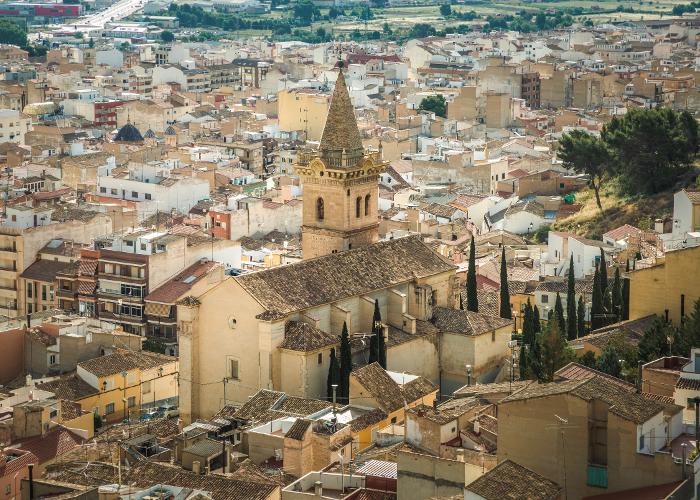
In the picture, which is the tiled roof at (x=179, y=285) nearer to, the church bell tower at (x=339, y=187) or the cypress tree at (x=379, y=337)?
the church bell tower at (x=339, y=187)

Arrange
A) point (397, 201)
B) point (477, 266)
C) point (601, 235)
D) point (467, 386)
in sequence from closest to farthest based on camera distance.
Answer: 1. point (467, 386)
2. point (477, 266)
3. point (601, 235)
4. point (397, 201)

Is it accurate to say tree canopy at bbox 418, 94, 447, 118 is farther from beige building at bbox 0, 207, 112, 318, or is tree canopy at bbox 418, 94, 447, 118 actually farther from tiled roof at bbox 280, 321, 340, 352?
tiled roof at bbox 280, 321, 340, 352

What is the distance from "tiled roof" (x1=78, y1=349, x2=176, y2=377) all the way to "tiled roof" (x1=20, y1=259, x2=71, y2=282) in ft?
36.8

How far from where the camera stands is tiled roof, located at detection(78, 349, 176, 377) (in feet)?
158

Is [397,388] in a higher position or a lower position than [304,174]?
lower

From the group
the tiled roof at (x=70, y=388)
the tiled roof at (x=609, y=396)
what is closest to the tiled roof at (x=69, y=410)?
the tiled roof at (x=70, y=388)

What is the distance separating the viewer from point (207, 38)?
617 ft

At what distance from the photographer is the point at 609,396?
1182 inches

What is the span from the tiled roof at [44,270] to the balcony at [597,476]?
34.6 m

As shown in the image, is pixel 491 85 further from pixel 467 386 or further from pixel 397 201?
pixel 467 386

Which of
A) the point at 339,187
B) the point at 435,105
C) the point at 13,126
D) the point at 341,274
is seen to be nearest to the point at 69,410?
the point at 341,274

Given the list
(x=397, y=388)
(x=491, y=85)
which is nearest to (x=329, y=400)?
(x=397, y=388)

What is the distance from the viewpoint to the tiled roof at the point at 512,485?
2783 cm

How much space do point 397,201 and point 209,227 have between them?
975cm
